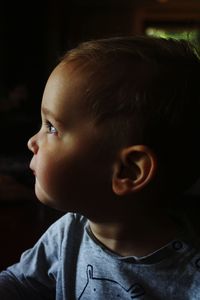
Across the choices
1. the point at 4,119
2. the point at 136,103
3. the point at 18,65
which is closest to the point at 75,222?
the point at 136,103

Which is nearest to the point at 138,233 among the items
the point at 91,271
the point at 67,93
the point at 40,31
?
the point at 91,271

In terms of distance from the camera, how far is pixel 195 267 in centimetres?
47

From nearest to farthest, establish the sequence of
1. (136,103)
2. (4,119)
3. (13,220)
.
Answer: (136,103)
(13,220)
(4,119)

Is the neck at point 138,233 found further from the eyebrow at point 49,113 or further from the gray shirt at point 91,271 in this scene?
the eyebrow at point 49,113

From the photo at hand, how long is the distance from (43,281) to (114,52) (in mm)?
300

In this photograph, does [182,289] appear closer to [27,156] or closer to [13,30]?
[27,156]

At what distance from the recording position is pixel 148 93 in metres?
0.43

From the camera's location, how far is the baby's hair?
435 millimetres

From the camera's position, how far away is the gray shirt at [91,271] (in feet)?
1.57

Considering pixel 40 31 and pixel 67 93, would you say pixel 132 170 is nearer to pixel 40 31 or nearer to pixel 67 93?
pixel 67 93

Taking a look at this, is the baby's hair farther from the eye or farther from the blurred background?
the blurred background

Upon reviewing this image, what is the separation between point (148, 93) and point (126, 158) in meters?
0.07

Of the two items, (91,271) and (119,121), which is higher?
(119,121)

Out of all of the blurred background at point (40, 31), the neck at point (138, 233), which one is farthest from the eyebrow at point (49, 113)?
the blurred background at point (40, 31)
